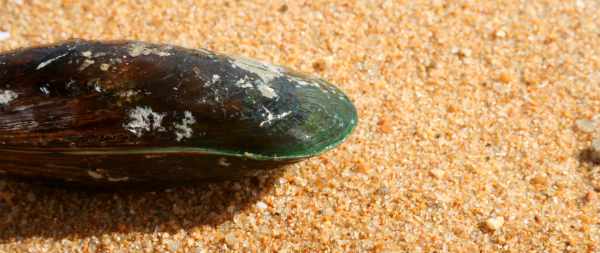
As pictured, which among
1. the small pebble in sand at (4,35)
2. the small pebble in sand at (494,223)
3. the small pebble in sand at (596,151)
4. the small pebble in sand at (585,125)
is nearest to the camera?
the small pebble in sand at (494,223)

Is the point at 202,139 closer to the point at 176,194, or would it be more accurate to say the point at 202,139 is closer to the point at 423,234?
the point at 176,194

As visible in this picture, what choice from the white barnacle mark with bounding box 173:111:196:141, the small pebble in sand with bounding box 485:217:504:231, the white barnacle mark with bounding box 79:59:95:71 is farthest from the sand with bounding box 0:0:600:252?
the white barnacle mark with bounding box 79:59:95:71

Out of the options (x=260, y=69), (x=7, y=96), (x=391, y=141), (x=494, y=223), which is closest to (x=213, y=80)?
(x=260, y=69)

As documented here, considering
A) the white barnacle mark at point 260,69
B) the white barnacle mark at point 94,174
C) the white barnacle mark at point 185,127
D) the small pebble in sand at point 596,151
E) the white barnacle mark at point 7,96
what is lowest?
the small pebble in sand at point 596,151

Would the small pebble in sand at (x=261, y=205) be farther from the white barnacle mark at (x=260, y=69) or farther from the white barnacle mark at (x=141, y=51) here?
the white barnacle mark at (x=141, y=51)

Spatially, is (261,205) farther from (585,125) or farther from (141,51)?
(585,125)

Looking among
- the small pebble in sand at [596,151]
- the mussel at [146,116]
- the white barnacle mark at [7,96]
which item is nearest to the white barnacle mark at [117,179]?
the mussel at [146,116]

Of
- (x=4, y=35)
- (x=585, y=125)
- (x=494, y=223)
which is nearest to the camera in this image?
(x=494, y=223)

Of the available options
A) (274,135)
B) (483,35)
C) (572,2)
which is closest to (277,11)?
(483,35)
